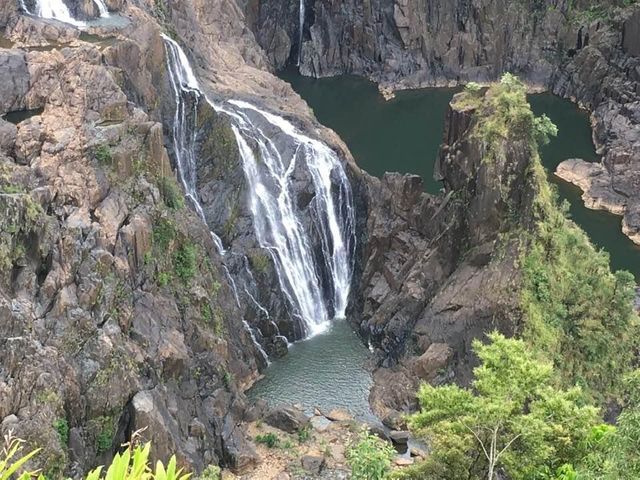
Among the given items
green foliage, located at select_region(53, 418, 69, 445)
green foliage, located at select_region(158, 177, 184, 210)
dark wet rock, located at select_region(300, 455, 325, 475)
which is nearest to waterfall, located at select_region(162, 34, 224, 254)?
green foliage, located at select_region(158, 177, 184, 210)

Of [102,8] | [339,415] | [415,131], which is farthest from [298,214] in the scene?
[415,131]

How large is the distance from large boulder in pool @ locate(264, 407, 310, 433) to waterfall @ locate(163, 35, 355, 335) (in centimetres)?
639

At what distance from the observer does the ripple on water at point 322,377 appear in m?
32.2

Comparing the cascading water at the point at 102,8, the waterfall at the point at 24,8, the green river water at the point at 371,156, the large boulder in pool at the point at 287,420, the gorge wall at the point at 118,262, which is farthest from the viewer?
the cascading water at the point at 102,8

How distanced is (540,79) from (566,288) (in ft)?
150

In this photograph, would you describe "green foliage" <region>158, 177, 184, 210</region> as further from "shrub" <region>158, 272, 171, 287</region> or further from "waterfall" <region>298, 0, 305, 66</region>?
"waterfall" <region>298, 0, 305, 66</region>

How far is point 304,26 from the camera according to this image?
2990 inches

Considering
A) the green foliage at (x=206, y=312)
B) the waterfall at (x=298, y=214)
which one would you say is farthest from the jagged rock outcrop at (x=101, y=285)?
the waterfall at (x=298, y=214)

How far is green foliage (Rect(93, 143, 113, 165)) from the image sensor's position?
2717 centimetres

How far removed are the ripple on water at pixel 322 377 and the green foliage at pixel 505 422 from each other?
1066cm

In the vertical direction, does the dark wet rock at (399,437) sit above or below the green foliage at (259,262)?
below

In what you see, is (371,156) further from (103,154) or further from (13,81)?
(13,81)

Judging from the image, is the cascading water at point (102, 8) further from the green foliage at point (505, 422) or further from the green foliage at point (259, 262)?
the green foliage at point (505, 422)

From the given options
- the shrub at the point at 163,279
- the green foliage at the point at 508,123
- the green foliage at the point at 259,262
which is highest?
the green foliage at the point at 508,123
